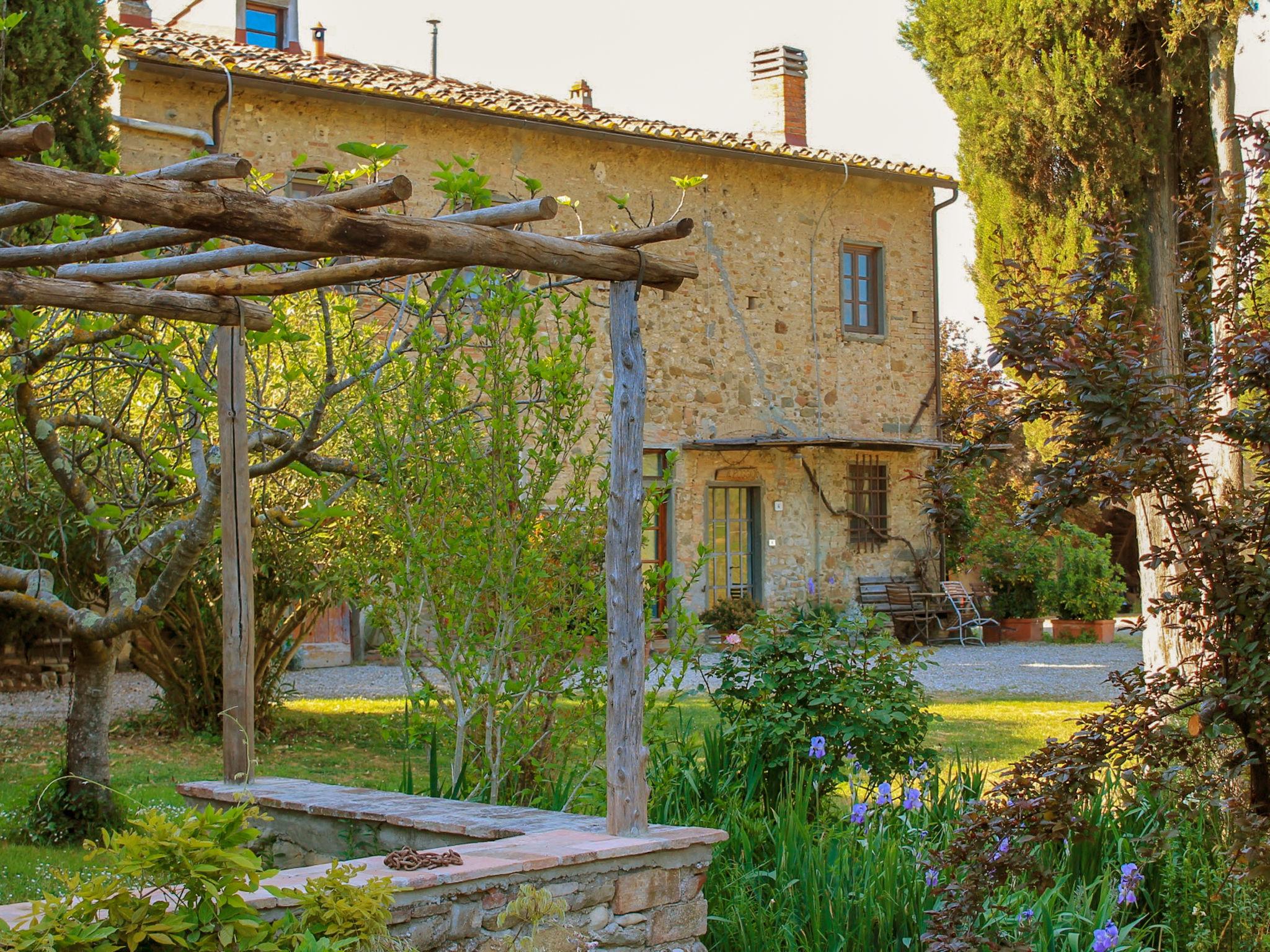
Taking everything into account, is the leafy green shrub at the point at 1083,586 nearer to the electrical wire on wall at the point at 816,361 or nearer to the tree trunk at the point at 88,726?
the electrical wire on wall at the point at 816,361

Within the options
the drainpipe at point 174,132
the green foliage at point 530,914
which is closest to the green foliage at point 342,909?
the green foliage at point 530,914

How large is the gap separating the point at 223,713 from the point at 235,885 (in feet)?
5.44

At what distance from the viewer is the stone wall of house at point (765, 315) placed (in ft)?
45.3

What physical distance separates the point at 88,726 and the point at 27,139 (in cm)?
349

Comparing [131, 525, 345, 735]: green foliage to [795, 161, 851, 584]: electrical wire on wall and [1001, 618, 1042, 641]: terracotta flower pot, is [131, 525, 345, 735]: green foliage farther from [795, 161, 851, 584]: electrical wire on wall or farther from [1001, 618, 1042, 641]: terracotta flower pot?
[1001, 618, 1042, 641]: terracotta flower pot

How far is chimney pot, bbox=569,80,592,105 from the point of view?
16.0 meters

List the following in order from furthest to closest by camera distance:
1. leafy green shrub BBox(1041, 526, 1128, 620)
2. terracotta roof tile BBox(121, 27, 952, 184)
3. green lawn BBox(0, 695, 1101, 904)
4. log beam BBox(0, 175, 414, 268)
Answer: leafy green shrub BBox(1041, 526, 1128, 620) → terracotta roof tile BBox(121, 27, 952, 184) → green lawn BBox(0, 695, 1101, 904) → log beam BBox(0, 175, 414, 268)

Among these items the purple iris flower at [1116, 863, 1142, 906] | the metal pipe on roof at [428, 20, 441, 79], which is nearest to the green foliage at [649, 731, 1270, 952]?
the purple iris flower at [1116, 863, 1142, 906]

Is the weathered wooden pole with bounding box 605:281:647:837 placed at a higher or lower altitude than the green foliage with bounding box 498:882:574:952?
higher

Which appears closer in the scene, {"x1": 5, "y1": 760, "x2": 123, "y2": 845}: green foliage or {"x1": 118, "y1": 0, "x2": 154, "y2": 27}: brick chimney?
{"x1": 5, "y1": 760, "x2": 123, "y2": 845}: green foliage

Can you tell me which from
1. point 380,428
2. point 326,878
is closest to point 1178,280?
point 380,428

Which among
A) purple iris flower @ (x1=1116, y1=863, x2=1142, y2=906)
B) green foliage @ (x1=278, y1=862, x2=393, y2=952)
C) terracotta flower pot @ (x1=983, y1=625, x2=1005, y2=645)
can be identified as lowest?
terracotta flower pot @ (x1=983, y1=625, x2=1005, y2=645)

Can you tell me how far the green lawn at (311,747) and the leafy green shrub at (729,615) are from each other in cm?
456

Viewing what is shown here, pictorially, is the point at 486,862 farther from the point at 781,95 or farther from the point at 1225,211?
the point at 781,95
